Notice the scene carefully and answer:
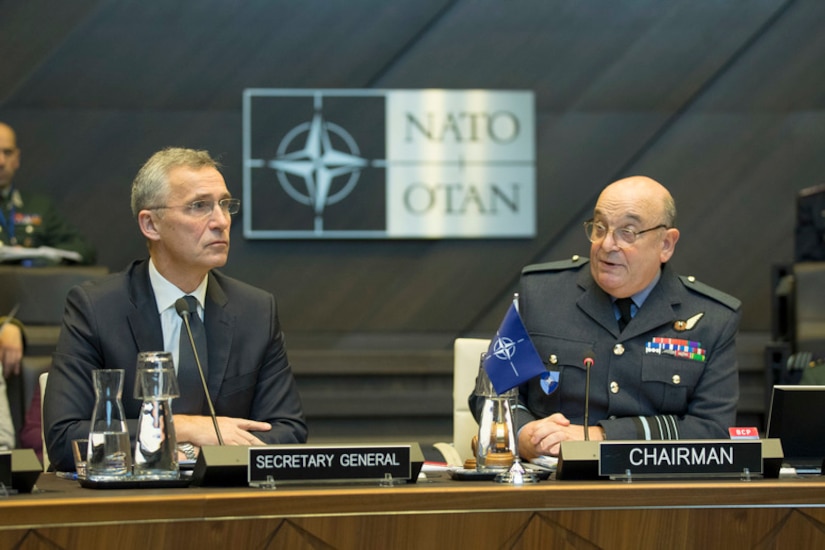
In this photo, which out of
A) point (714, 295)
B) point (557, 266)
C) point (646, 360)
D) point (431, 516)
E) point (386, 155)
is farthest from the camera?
point (386, 155)

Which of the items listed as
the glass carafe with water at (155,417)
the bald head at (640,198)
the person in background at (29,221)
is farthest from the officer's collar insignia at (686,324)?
the person in background at (29,221)

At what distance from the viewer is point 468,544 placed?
193cm

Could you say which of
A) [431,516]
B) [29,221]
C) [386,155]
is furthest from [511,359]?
[386,155]

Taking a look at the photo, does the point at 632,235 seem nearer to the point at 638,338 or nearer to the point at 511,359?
the point at 638,338

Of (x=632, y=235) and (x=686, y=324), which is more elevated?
(x=632, y=235)

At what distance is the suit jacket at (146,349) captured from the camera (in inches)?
99.8

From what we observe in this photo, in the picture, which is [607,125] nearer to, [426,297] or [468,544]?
[426,297]

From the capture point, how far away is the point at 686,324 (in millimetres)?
2898

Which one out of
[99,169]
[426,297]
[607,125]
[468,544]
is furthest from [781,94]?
[468,544]

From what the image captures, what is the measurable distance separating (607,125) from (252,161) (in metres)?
1.92

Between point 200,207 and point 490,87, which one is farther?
point 490,87

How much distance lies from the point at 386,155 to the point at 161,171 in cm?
343

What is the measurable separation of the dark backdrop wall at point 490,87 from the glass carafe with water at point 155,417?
158 inches

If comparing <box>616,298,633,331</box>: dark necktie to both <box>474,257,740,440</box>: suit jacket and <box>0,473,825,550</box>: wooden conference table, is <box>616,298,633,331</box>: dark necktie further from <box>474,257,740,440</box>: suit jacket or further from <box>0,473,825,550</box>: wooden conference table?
<box>0,473,825,550</box>: wooden conference table
